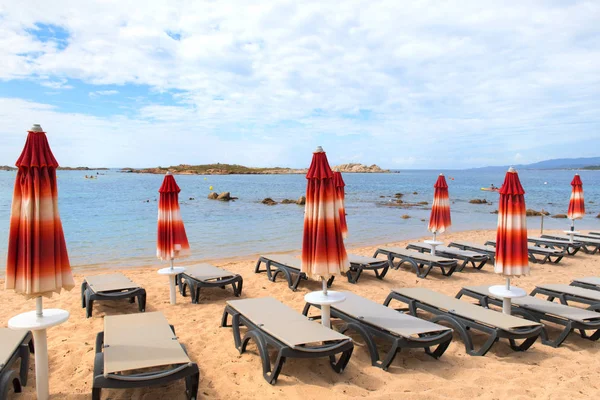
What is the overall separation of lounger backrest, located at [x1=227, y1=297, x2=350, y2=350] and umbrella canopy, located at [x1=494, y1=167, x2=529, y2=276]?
2592 millimetres

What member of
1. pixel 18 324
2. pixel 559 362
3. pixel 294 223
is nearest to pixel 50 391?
pixel 18 324

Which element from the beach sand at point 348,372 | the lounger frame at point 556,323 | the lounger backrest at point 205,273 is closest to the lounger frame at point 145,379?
the beach sand at point 348,372

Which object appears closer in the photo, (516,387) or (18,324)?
(18,324)

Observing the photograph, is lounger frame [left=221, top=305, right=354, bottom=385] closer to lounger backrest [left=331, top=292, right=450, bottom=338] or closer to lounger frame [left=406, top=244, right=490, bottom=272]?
lounger backrest [left=331, top=292, right=450, bottom=338]

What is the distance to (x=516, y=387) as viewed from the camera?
4160 mm

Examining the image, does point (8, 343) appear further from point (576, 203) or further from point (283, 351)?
point (576, 203)

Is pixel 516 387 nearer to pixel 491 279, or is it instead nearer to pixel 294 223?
pixel 491 279

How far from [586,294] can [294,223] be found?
54.3 feet

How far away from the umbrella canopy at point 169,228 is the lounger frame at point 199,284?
79 cm

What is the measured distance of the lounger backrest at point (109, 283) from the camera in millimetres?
6680

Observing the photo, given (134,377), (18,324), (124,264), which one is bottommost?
(124,264)

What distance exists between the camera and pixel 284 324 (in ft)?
15.5

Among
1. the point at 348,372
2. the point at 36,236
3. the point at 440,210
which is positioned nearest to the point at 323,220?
the point at 348,372

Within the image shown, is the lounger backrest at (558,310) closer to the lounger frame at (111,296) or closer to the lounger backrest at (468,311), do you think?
the lounger backrest at (468,311)
